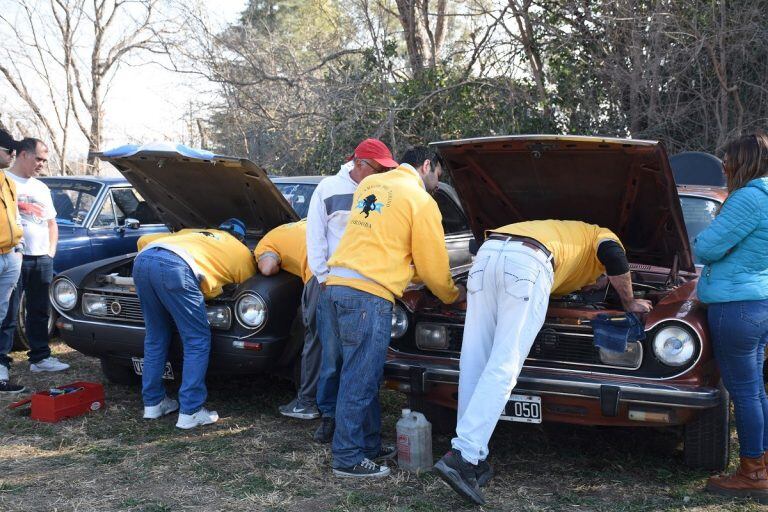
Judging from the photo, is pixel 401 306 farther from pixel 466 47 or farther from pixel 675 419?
pixel 466 47

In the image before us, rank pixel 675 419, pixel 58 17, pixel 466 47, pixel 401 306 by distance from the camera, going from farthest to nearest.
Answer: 1. pixel 58 17
2. pixel 466 47
3. pixel 401 306
4. pixel 675 419

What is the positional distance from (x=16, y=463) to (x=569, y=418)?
3212 millimetres

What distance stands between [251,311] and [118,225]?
3.44 meters

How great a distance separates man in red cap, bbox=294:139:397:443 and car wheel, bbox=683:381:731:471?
2073 mm

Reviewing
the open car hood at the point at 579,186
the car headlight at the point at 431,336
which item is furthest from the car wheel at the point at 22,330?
the open car hood at the point at 579,186

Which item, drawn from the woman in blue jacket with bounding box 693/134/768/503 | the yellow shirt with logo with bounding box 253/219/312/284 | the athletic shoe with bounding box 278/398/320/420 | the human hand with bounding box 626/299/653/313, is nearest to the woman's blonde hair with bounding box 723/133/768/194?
the woman in blue jacket with bounding box 693/134/768/503

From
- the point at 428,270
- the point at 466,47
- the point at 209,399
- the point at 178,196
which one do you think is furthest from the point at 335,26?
the point at 428,270

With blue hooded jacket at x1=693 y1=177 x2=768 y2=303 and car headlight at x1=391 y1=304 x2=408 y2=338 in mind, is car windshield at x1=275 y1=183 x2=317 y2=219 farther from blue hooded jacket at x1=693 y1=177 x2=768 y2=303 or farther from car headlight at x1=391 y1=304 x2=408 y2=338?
blue hooded jacket at x1=693 y1=177 x2=768 y2=303

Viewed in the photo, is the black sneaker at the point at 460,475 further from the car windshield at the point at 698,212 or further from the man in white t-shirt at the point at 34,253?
the man in white t-shirt at the point at 34,253

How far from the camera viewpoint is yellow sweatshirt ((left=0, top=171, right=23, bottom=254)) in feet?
19.2

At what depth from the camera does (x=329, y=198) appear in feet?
15.7

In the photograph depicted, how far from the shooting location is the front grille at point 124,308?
17.8 ft

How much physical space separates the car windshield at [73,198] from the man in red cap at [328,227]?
3.85 meters

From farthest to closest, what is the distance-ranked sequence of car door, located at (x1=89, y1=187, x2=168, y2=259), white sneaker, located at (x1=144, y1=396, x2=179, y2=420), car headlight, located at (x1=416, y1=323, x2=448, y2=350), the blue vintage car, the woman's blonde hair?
car door, located at (x1=89, y1=187, x2=168, y2=259), the blue vintage car, white sneaker, located at (x1=144, y1=396, x2=179, y2=420), car headlight, located at (x1=416, y1=323, x2=448, y2=350), the woman's blonde hair
